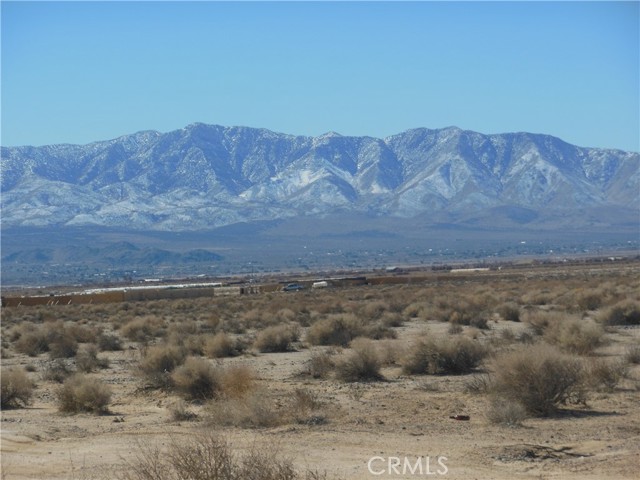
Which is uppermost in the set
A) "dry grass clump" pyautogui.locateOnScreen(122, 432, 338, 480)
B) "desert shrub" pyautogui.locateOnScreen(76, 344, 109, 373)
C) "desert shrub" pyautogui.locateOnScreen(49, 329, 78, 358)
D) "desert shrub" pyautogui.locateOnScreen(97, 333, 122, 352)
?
"dry grass clump" pyautogui.locateOnScreen(122, 432, 338, 480)

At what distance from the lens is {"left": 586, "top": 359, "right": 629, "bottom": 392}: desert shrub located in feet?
73.4

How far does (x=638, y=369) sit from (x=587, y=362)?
2240 mm

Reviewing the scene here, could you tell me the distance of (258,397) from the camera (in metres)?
19.8

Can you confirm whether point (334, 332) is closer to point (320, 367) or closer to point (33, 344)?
point (320, 367)

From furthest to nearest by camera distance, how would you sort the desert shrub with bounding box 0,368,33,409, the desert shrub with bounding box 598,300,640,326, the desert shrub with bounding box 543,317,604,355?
the desert shrub with bounding box 598,300,640,326 → the desert shrub with bounding box 543,317,604,355 → the desert shrub with bounding box 0,368,33,409

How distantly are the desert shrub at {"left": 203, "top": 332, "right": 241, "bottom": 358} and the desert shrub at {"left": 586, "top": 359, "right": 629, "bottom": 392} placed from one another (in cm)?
1338

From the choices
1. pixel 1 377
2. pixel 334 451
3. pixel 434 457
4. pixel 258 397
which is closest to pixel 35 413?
pixel 1 377

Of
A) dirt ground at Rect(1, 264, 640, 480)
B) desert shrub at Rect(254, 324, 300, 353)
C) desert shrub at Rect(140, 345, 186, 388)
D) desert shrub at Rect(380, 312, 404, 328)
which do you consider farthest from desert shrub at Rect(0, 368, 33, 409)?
desert shrub at Rect(380, 312, 404, 328)

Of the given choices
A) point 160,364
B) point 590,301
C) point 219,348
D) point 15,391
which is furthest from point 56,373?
point 590,301

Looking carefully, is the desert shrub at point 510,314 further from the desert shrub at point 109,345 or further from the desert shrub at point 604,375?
the desert shrub at point 604,375

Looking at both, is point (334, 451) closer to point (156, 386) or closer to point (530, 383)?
point (530, 383)

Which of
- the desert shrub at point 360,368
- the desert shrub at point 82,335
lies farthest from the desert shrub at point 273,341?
the desert shrub at point 360,368

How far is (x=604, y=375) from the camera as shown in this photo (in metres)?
22.7

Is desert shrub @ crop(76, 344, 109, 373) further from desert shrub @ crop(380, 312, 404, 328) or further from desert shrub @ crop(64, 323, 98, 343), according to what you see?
desert shrub @ crop(380, 312, 404, 328)
